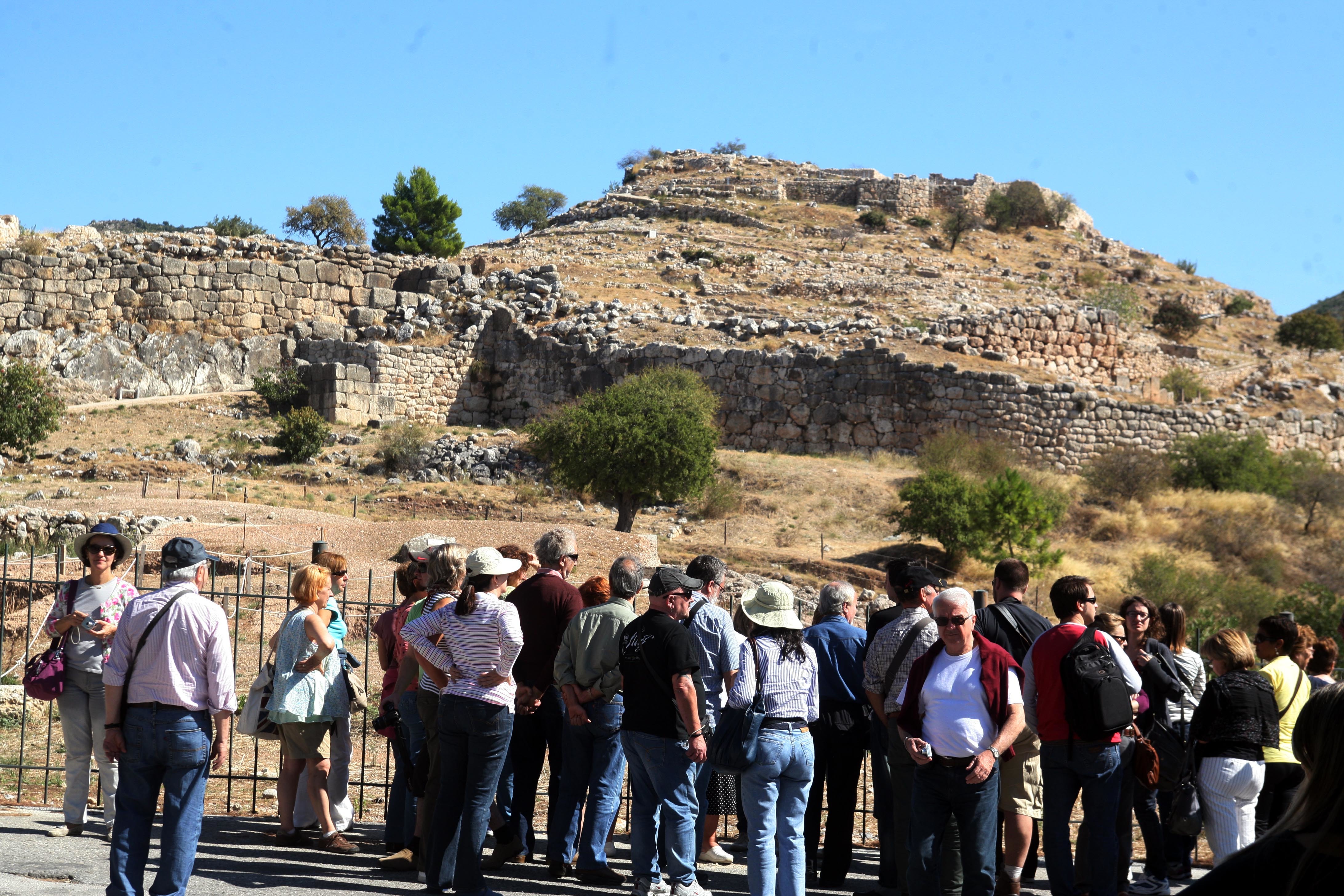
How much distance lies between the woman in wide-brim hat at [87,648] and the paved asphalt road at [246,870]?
0.88 ft

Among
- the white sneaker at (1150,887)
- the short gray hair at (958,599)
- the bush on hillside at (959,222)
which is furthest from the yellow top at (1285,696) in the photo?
the bush on hillside at (959,222)

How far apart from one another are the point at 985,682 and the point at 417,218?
139 ft

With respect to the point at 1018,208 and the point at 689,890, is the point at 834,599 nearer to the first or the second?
the point at 689,890

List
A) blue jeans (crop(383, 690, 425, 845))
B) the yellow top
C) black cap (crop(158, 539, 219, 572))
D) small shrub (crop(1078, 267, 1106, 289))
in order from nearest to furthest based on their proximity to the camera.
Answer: black cap (crop(158, 539, 219, 572))
the yellow top
blue jeans (crop(383, 690, 425, 845))
small shrub (crop(1078, 267, 1106, 289))

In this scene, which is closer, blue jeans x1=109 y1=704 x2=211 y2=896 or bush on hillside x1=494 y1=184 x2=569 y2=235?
blue jeans x1=109 y1=704 x2=211 y2=896

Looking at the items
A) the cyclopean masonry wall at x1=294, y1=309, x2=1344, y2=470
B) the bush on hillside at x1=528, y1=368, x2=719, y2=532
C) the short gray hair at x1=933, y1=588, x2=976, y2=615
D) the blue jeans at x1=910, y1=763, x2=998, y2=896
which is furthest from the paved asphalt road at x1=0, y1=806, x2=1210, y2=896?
the cyclopean masonry wall at x1=294, y1=309, x2=1344, y2=470

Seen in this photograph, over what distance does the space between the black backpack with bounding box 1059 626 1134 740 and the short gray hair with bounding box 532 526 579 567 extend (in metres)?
2.67

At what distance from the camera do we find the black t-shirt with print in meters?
5.75

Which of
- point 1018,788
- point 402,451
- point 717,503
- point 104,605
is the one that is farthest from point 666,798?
point 402,451

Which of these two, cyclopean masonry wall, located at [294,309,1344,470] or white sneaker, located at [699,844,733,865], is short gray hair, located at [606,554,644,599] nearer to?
white sneaker, located at [699,844,733,865]

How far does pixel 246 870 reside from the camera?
20.6 ft

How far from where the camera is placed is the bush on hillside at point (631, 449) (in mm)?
19453

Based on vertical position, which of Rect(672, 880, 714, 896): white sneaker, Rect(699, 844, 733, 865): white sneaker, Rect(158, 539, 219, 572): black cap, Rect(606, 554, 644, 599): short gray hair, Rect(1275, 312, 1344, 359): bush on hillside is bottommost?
Rect(699, 844, 733, 865): white sneaker

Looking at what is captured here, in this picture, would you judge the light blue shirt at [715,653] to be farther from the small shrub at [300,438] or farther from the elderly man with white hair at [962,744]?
the small shrub at [300,438]
